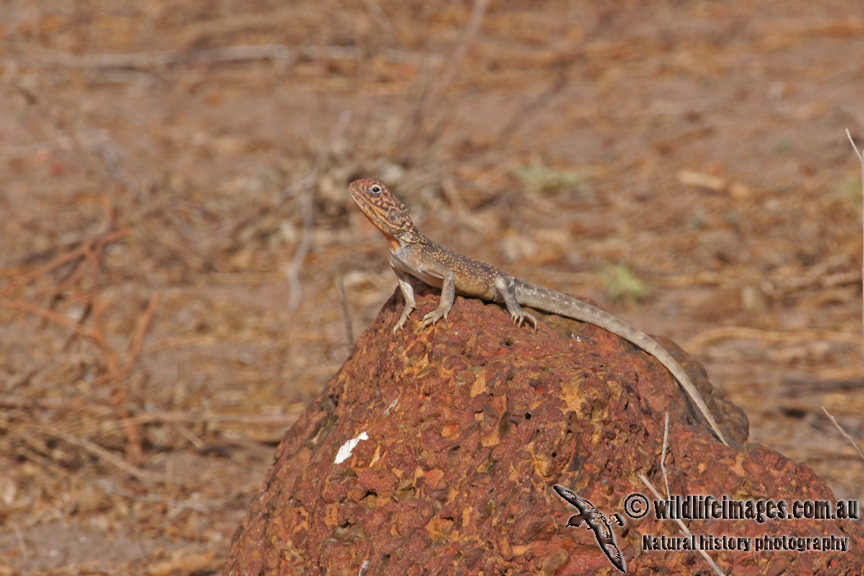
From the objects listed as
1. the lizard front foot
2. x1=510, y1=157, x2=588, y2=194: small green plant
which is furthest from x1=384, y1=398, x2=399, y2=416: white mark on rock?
x1=510, y1=157, x2=588, y2=194: small green plant

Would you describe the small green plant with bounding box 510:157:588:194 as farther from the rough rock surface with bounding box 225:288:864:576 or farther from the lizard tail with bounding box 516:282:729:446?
the rough rock surface with bounding box 225:288:864:576

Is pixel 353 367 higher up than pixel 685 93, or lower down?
higher up

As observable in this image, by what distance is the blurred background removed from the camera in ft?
19.2

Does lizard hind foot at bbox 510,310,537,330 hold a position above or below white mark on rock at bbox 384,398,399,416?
above

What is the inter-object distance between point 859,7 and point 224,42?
9.58 metres

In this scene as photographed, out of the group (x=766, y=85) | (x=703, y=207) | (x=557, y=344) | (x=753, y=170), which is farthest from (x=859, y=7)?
(x=557, y=344)

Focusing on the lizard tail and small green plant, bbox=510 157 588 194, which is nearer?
→ the lizard tail

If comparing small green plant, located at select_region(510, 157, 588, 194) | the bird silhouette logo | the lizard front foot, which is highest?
the lizard front foot

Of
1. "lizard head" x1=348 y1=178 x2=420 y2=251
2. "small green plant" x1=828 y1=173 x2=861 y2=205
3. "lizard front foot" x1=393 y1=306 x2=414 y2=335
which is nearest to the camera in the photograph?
"lizard front foot" x1=393 y1=306 x2=414 y2=335

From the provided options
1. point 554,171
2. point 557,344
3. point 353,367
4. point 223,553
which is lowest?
point 554,171

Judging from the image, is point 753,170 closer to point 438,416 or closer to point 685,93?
point 685,93

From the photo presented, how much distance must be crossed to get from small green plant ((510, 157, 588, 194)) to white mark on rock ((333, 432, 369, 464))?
7.37m

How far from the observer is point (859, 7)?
1329cm

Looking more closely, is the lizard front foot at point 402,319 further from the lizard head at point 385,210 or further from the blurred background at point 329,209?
the blurred background at point 329,209
